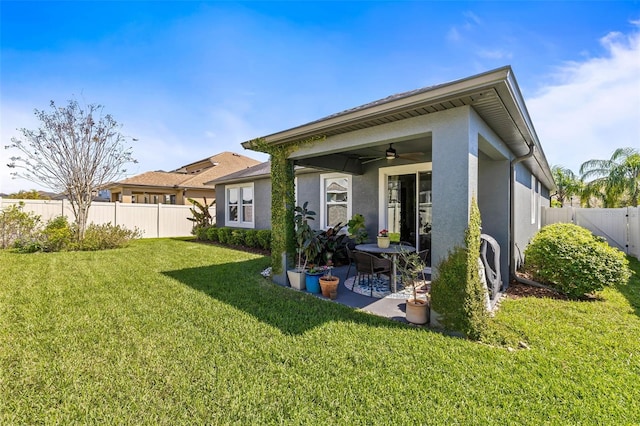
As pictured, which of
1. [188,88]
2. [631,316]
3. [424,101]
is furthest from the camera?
[188,88]

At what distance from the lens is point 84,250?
12.1 m

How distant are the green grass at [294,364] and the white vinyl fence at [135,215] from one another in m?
11.3

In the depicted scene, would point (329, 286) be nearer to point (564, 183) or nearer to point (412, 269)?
point (412, 269)

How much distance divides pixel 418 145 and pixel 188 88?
8.85 m

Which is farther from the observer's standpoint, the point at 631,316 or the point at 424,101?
the point at 631,316

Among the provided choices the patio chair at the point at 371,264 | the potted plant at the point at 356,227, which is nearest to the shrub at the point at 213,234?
the potted plant at the point at 356,227

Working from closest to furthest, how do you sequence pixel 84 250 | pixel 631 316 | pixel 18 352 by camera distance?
pixel 18 352 → pixel 631 316 → pixel 84 250

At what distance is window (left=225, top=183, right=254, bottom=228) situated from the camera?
14450 mm

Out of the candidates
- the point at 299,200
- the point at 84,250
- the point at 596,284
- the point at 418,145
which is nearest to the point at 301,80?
the point at 299,200

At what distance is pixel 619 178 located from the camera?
1731 cm

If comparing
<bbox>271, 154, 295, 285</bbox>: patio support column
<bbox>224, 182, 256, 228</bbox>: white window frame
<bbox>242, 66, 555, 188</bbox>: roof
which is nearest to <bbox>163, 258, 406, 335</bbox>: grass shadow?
<bbox>271, 154, 295, 285</bbox>: patio support column

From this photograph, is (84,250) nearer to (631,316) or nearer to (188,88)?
(188,88)

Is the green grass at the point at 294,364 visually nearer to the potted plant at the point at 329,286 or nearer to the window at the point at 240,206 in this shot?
the potted plant at the point at 329,286

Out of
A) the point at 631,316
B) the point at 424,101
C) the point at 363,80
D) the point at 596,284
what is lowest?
the point at 631,316
